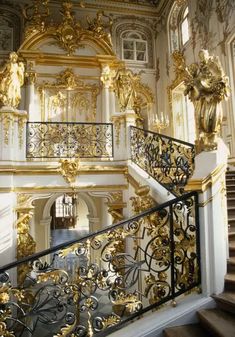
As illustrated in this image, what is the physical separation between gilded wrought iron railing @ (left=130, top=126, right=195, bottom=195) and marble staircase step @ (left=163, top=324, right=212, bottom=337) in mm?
2358

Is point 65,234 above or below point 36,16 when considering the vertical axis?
below

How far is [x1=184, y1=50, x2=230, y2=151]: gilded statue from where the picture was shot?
3105mm

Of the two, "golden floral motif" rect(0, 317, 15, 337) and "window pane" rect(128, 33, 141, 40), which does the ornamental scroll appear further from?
"golden floral motif" rect(0, 317, 15, 337)

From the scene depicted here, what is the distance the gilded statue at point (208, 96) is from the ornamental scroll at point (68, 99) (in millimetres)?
7507

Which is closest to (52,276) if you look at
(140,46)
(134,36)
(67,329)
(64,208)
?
(67,329)

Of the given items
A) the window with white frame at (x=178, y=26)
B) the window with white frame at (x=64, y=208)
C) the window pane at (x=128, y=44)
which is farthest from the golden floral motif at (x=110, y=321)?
the window with white frame at (x=64, y=208)

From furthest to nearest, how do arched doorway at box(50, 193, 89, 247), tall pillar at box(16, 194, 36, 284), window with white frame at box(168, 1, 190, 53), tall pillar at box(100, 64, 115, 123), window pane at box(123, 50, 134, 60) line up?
arched doorway at box(50, 193, 89, 247), window pane at box(123, 50, 134, 60), tall pillar at box(100, 64, 115, 123), window with white frame at box(168, 1, 190, 53), tall pillar at box(16, 194, 36, 284)

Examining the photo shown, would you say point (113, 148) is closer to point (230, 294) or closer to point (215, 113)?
point (215, 113)

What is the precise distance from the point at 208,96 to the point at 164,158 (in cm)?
225

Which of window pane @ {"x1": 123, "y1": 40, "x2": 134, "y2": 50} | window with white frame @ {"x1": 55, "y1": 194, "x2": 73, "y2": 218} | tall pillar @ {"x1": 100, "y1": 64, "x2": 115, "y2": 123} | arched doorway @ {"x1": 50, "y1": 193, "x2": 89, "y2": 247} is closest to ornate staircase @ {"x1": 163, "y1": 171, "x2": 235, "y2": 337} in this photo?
tall pillar @ {"x1": 100, "y1": 64, "x2": 115, "y2": 123}

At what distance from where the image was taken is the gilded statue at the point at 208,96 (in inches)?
122

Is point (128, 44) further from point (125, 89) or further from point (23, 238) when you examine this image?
point (23, 238)

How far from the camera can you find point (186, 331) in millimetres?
2564

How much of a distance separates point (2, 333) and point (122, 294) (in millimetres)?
1134
